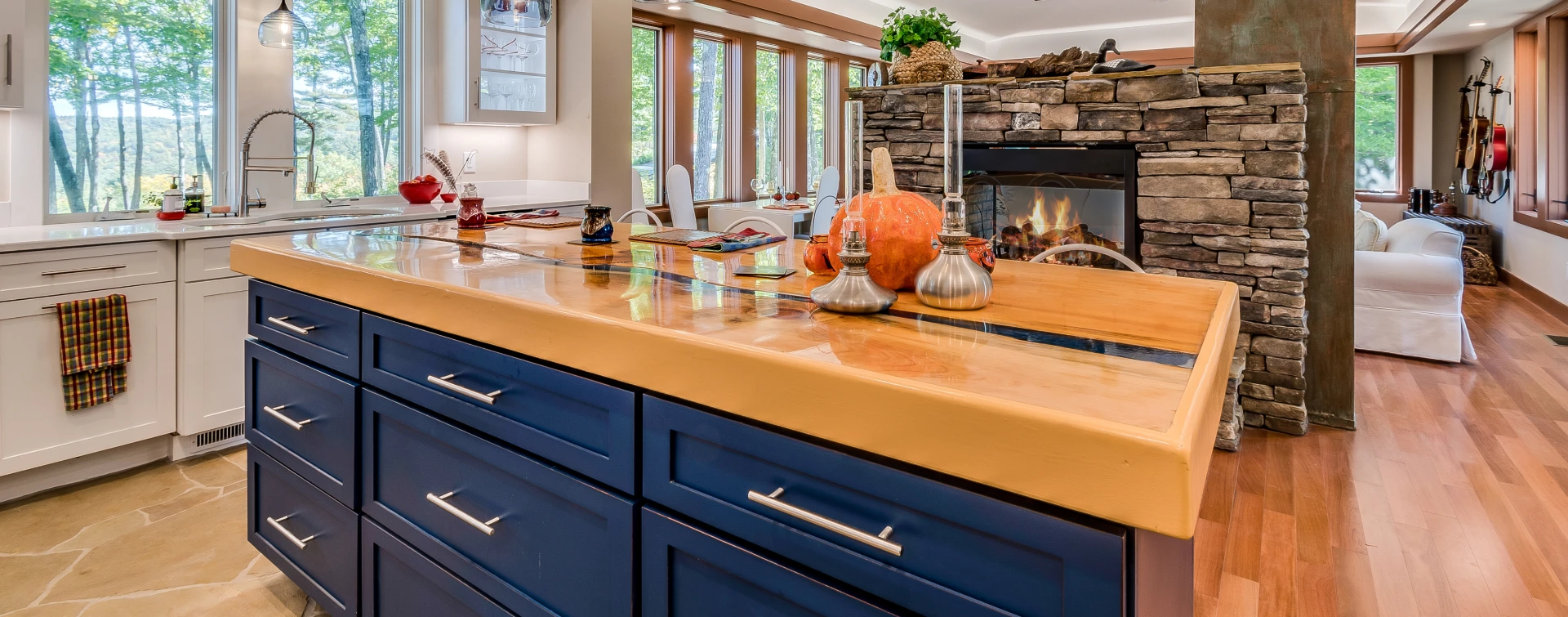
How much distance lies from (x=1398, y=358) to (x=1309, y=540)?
285 cm

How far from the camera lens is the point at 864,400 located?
797 mm

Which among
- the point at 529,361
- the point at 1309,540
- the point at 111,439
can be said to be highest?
the point at 529,361

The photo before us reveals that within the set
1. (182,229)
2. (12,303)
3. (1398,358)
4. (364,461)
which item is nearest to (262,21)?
(182,229)

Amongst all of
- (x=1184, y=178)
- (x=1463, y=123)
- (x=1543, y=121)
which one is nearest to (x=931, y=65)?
(x=1184, y=178)

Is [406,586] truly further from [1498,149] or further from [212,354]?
[1498,149]

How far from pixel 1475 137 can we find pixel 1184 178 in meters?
6.04

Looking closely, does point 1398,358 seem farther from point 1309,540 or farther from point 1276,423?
point 1309,540

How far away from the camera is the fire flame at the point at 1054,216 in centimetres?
357

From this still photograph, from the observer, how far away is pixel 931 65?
375cm

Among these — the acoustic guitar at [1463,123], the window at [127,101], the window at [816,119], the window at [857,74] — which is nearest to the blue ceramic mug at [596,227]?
the window at [127,101]

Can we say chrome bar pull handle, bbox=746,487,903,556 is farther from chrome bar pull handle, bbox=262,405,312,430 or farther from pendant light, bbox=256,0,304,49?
pendant light, bbox=256,0,304,49

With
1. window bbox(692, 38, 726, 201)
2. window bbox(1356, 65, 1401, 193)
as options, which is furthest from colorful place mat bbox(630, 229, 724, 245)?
window bbox(1356, 65, 1401, 193)

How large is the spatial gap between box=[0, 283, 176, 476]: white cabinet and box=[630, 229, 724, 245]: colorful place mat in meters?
1.96

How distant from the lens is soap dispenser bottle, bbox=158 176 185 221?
10.8 feet
